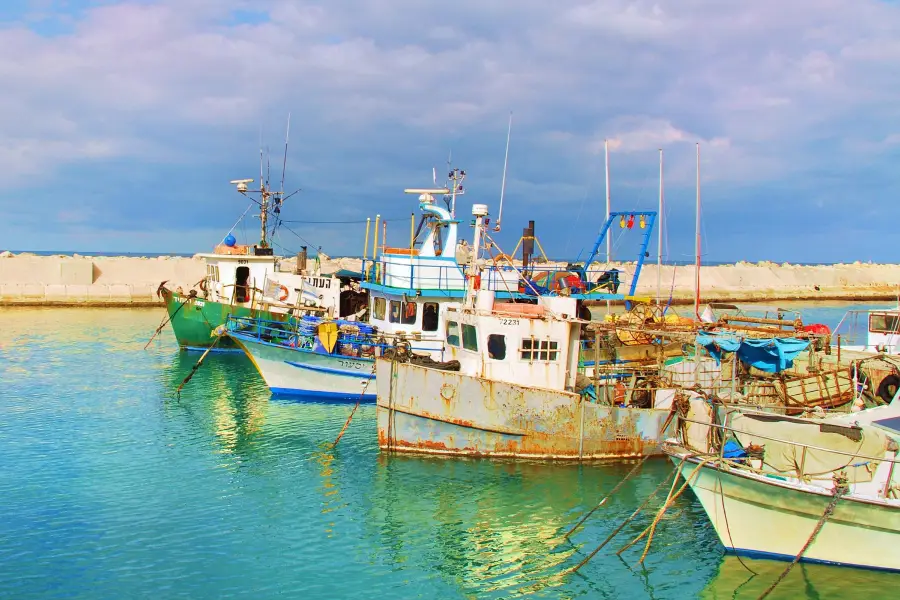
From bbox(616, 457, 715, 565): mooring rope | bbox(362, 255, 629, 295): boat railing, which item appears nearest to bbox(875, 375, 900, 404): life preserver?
bbox(616, 457, 715, 565): mooring rope

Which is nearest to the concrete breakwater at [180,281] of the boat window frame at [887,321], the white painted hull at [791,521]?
the boat window frame at [887,321]

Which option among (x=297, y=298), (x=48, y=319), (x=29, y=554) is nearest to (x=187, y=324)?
(x=297, y=298)

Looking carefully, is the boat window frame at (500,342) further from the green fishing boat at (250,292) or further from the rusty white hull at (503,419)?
the green fishing boat at (250,292)

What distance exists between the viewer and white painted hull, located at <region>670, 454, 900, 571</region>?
1147 centimetres

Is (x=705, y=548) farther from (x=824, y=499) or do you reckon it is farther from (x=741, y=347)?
(x=741, y=347)

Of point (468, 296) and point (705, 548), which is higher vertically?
point (468, 296)

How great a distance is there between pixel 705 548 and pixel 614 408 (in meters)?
4.44

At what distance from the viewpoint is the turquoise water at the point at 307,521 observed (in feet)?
38.0

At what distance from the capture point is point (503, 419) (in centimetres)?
1675

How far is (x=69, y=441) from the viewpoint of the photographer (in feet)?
62.0

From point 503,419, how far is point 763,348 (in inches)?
237

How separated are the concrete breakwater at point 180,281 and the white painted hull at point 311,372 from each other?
89.6 feet

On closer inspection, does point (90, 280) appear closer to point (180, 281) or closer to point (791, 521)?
point (180, 281)

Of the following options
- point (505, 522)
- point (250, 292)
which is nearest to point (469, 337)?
point (505, 522)
